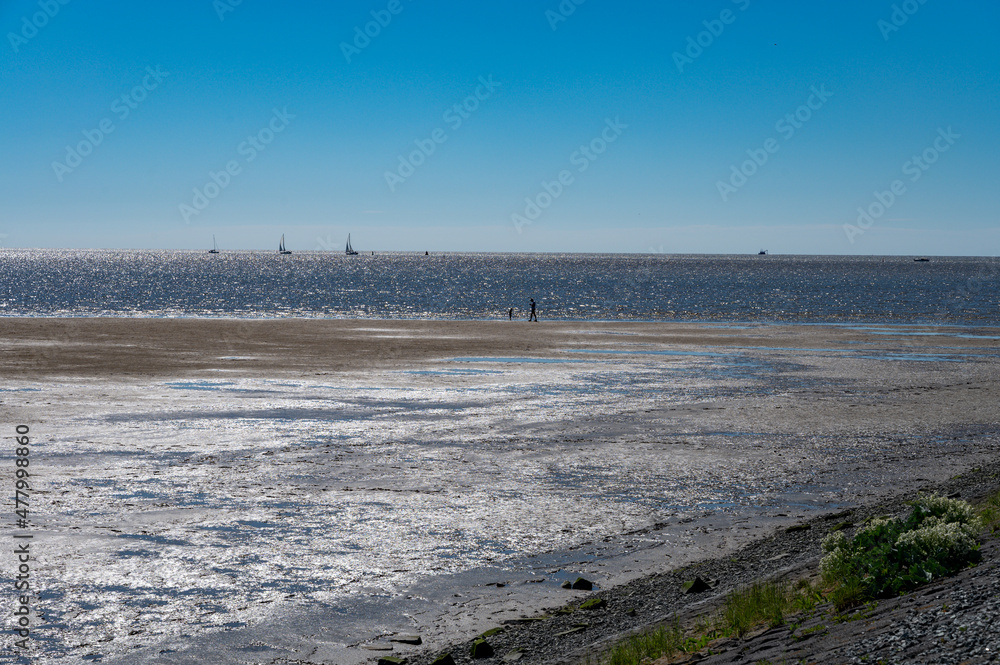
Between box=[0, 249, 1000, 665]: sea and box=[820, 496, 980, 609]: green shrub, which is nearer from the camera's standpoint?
box=[820, 496, 980, 609]: green shrub

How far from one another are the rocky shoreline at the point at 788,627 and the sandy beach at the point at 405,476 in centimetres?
66

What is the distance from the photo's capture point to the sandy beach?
10.1 metres

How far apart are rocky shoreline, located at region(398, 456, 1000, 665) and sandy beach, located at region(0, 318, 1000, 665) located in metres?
0.66

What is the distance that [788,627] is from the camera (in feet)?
25.0

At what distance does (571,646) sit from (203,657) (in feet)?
12.2

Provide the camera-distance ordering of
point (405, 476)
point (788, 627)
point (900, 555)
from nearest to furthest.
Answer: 1. point (788, 627)
2. point (900, 555)
3. point (405, 476)

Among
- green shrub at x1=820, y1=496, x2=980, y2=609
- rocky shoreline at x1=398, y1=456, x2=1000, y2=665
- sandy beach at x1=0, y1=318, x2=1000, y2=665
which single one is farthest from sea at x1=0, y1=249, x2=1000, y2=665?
green shrub at x1=820, y1=496, x2=980, y2=609

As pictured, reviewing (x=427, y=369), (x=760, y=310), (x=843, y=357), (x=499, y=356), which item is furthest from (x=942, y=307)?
(x=427, y=369)

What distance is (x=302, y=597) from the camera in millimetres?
10414

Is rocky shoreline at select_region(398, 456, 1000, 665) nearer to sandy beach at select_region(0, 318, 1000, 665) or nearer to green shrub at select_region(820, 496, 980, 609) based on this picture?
green shrub at select_region(820, 496, 980, 609)

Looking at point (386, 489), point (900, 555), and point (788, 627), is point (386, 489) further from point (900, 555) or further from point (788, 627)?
point (900, 555)

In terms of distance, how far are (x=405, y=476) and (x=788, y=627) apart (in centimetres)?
977

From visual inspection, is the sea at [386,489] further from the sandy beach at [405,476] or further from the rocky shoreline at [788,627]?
the rocky shoreline at [788,627]

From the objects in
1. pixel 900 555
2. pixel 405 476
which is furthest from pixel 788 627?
pixel 405 476
